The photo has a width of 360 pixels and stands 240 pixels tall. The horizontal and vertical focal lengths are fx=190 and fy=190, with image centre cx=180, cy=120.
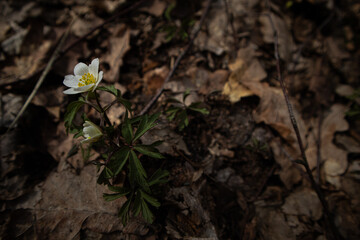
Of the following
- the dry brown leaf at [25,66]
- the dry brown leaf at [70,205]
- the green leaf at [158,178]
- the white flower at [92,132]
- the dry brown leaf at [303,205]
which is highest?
the white flower at [92,132]

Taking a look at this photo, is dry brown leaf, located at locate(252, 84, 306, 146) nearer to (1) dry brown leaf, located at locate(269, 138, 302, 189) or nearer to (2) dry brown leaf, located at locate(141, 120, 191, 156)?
(1) dry brown leaf, located at locate(269, 138, 302, 189)

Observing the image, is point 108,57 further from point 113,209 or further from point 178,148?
point 113,209

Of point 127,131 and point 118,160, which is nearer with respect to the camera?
point 118,160

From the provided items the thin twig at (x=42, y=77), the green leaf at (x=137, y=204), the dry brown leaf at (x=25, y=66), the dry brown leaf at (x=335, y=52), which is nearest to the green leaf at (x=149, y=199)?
the green leaf at (x=137, y=204)

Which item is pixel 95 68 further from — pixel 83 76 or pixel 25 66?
pixel 25 66

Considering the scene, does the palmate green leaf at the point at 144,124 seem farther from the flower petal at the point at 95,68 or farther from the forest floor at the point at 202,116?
the flower petal at the point at 95,68

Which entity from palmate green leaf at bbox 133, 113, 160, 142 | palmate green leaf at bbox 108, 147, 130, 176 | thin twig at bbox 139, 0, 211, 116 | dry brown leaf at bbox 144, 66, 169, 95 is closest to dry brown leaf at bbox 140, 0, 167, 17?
thin twig at bbox 139, 0, 211, 116

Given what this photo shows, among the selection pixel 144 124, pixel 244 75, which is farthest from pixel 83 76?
pixel 244 75
